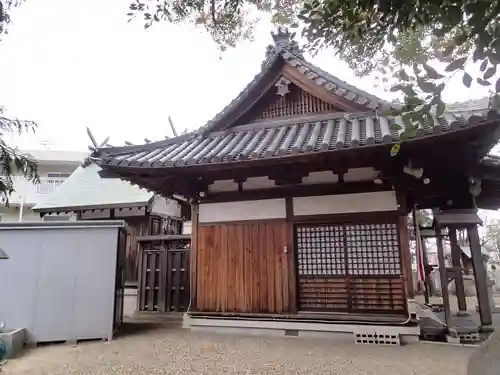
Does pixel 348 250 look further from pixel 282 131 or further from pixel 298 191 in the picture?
pixel 282 131

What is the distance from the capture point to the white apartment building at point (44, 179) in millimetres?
22188

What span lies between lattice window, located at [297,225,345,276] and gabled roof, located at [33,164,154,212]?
6202 millimetres

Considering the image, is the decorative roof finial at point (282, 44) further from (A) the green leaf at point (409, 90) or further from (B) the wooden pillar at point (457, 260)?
(A) the green leaf at point (409, 90)

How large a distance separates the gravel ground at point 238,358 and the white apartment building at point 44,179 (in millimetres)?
18985

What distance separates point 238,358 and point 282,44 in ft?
19.5

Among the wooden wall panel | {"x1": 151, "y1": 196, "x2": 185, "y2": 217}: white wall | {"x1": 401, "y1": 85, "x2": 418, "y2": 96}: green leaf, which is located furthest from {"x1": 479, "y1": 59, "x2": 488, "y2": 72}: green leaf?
{"x1": 151, "y1": 196, "x2": 185, "y2": 217}: white wall

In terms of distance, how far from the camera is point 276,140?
6.36m

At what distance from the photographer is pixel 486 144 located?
4.84 metres

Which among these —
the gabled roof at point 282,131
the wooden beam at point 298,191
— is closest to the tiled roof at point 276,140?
the gabled roof at point 282,131

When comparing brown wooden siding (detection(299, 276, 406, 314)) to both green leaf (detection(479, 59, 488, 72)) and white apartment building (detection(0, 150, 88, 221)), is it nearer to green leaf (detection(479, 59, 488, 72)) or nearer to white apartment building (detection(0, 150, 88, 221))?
green leaf (detection(479, 59, 488, 72))

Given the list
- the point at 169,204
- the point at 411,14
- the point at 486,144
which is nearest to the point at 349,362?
the point at 486,144

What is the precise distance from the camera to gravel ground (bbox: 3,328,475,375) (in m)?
4.30

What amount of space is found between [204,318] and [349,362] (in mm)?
2832

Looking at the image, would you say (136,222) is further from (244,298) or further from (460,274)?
(460,274)
